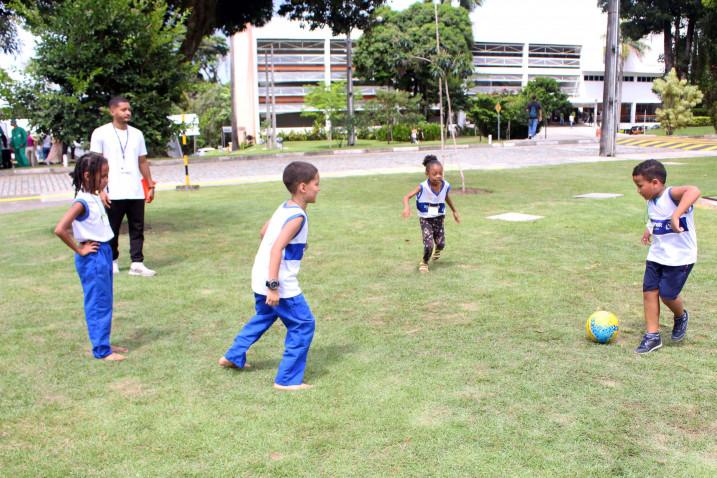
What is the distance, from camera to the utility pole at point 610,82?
2294cm

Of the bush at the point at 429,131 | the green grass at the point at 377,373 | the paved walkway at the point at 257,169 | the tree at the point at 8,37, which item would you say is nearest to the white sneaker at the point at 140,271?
the green grass at the point at 377,373

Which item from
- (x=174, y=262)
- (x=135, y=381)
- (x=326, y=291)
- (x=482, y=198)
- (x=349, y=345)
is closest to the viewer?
(x=135, y=381)

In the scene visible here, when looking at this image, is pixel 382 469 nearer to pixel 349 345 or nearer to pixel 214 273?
pixel 349 345

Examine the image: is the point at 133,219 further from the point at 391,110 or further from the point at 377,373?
the point at 391,110

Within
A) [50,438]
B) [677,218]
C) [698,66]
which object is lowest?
[50,438]

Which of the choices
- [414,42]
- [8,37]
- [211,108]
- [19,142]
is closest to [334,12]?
[19,142]

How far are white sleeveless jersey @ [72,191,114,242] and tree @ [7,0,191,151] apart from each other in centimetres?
552

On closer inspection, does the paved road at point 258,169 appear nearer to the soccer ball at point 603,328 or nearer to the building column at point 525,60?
the soccer ball at point 603,328

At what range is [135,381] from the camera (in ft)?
14.9

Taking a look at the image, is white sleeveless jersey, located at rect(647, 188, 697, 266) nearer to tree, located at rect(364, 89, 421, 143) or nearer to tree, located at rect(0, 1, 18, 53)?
tree, located at rect(0, 1, 18, 53)

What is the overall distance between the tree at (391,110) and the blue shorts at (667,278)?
128 feet

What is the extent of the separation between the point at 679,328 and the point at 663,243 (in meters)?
0.71

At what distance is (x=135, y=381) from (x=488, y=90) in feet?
256

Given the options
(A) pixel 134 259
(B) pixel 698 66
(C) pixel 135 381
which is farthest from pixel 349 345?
(B) pixel 698 66
